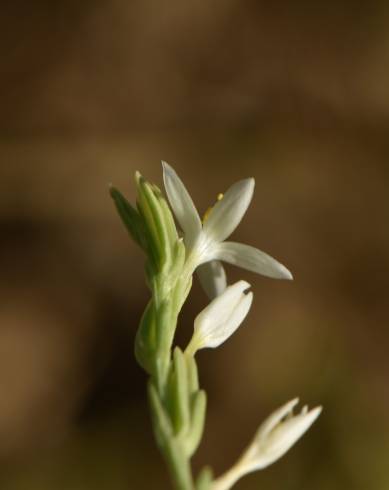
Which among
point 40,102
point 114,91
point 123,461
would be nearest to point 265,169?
point 114,91

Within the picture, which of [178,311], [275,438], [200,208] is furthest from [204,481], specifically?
[200,208]

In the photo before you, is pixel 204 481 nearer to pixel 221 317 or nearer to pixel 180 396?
pixel 180 396

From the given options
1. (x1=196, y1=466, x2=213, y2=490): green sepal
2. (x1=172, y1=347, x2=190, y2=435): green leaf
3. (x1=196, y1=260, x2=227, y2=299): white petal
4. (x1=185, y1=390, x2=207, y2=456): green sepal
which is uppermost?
(x1=196, y1=260, x2=227, y2=299): white petal

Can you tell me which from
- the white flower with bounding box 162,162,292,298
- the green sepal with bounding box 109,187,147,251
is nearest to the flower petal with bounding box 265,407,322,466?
the white flower with bounding box 162,162,292,298

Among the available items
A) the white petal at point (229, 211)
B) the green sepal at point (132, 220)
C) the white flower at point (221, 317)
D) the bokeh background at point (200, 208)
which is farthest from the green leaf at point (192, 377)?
the bokeh background at point (200, 208)

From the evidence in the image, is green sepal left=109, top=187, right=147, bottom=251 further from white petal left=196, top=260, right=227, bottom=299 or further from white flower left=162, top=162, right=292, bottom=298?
white petal left=196, top=260, right=227, bottom=299
